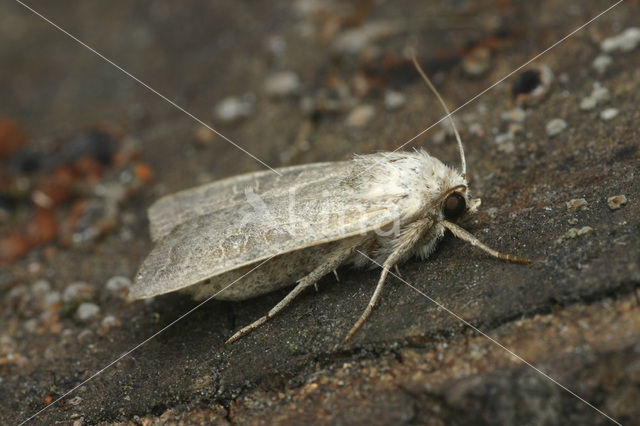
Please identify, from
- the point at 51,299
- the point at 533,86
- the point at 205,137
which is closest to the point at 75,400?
the point at 51,299

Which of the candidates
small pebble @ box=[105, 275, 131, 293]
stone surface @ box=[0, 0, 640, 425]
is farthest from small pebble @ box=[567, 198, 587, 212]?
small pebble @ box=[105, 275, 131, 293]

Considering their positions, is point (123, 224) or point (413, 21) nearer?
point (123, 224)

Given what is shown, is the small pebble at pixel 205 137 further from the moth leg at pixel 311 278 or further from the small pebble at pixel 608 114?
the small pebble at pixel 608 114

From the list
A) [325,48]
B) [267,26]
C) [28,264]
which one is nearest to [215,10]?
[267,26]

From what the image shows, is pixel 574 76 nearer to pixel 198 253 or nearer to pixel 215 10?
pixel 198 253

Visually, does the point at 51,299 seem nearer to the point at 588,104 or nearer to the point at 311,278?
the point at 311,278

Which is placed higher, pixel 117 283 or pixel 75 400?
pixel 117 283
